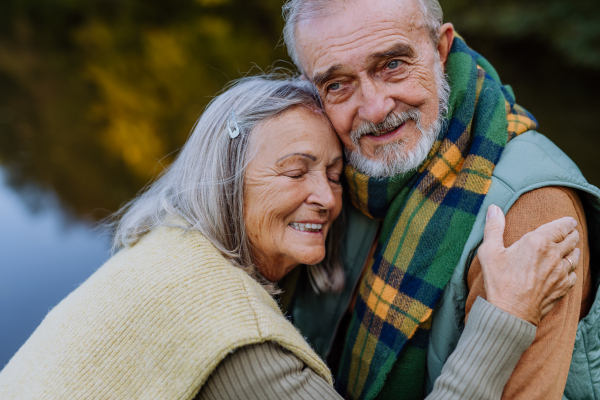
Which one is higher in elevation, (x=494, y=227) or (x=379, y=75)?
(x=379, y=75)

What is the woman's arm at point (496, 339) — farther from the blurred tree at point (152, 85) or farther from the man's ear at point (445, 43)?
the blurred tree at point (152, 85)

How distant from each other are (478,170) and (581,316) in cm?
66

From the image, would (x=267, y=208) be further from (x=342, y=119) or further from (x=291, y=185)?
(x=342, y=119)

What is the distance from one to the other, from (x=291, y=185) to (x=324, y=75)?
0.47m

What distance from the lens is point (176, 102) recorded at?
884 centimetres

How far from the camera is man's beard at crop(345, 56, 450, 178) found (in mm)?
1680

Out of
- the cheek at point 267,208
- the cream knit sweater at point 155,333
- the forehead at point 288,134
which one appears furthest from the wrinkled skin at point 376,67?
the cream knit sweater at point 155,333

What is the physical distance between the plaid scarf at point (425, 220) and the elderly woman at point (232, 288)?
0.60 ft

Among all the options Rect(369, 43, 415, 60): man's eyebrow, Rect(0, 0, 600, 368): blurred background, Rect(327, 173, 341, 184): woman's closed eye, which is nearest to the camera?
Rect(369, 43, 415, 60): man's eyebrow

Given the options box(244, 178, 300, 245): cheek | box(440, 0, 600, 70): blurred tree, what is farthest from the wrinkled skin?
box(440, 0, 600, 70): blurred tree

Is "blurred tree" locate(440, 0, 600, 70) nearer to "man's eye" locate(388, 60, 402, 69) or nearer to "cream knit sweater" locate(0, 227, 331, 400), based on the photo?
"man's eye" locate(388, 60, 402, 69)

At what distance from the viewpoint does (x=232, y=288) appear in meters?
1.41

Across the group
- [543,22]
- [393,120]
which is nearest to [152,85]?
[543,22]

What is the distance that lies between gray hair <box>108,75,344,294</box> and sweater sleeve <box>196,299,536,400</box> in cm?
47
